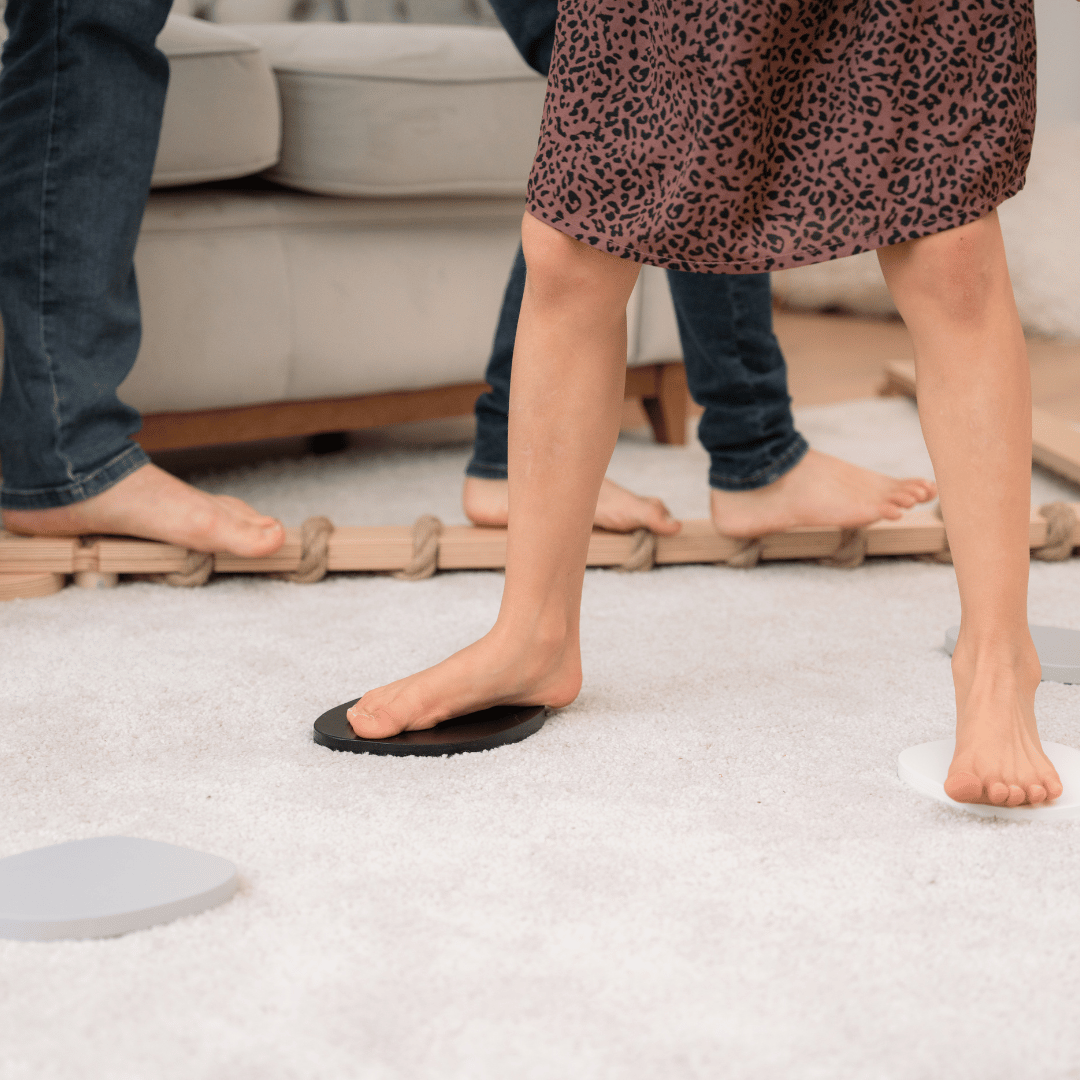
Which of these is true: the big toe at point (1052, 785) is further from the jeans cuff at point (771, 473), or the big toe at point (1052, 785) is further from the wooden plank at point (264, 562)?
the wooden plank at point (264, 562)

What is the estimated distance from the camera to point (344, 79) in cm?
131

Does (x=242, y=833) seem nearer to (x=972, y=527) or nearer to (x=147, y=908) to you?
Result: (x=147, y=908)

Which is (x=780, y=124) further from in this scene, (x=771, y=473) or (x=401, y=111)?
(x=401, y=111)

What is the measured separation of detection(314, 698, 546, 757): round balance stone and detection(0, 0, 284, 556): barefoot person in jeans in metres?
0.35

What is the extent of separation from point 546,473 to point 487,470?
1.50 feet

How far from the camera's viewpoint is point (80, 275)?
3.39ft

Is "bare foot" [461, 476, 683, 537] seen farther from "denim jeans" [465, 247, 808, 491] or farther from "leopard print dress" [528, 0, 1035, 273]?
"leopard print dress" [528, 0, 1035, 273]

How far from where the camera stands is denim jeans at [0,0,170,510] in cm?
101

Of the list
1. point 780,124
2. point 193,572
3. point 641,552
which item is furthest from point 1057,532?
point 193,572

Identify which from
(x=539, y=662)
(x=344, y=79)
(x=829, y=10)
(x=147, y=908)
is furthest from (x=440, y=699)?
(x=344, y=79)

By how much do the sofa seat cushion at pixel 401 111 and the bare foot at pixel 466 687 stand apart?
768 millimetres

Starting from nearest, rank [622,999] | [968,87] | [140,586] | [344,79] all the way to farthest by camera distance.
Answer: [622,999] → [968,87] → [140,586] → [344,79]

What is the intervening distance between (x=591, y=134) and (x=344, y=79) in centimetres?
73

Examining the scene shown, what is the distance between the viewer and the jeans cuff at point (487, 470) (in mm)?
1173
